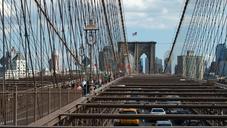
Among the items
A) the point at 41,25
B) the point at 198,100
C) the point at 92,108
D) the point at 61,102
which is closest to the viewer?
the point at 61,102

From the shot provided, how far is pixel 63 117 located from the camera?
10.7 metres

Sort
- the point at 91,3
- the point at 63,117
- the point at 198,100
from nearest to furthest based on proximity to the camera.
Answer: the point at 63,117 < the point at 198,100 < the point at 91,3

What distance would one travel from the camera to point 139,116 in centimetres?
1096

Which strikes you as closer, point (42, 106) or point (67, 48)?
point (42, 106)

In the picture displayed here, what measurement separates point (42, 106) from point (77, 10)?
1769 cm

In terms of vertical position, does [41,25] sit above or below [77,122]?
above

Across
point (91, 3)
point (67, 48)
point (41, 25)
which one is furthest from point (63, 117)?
point (91, 3)

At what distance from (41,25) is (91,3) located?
682 inches

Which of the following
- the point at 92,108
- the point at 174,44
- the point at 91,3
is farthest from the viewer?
the point at 174,44

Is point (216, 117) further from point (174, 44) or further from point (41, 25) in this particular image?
point (174, 44)

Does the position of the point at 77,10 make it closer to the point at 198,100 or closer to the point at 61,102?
the point at 198,100

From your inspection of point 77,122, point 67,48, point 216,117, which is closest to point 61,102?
point 77,122

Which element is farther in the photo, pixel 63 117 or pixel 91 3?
pixel 91 3

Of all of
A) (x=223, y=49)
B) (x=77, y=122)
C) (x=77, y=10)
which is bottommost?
(x=77, y=122)
